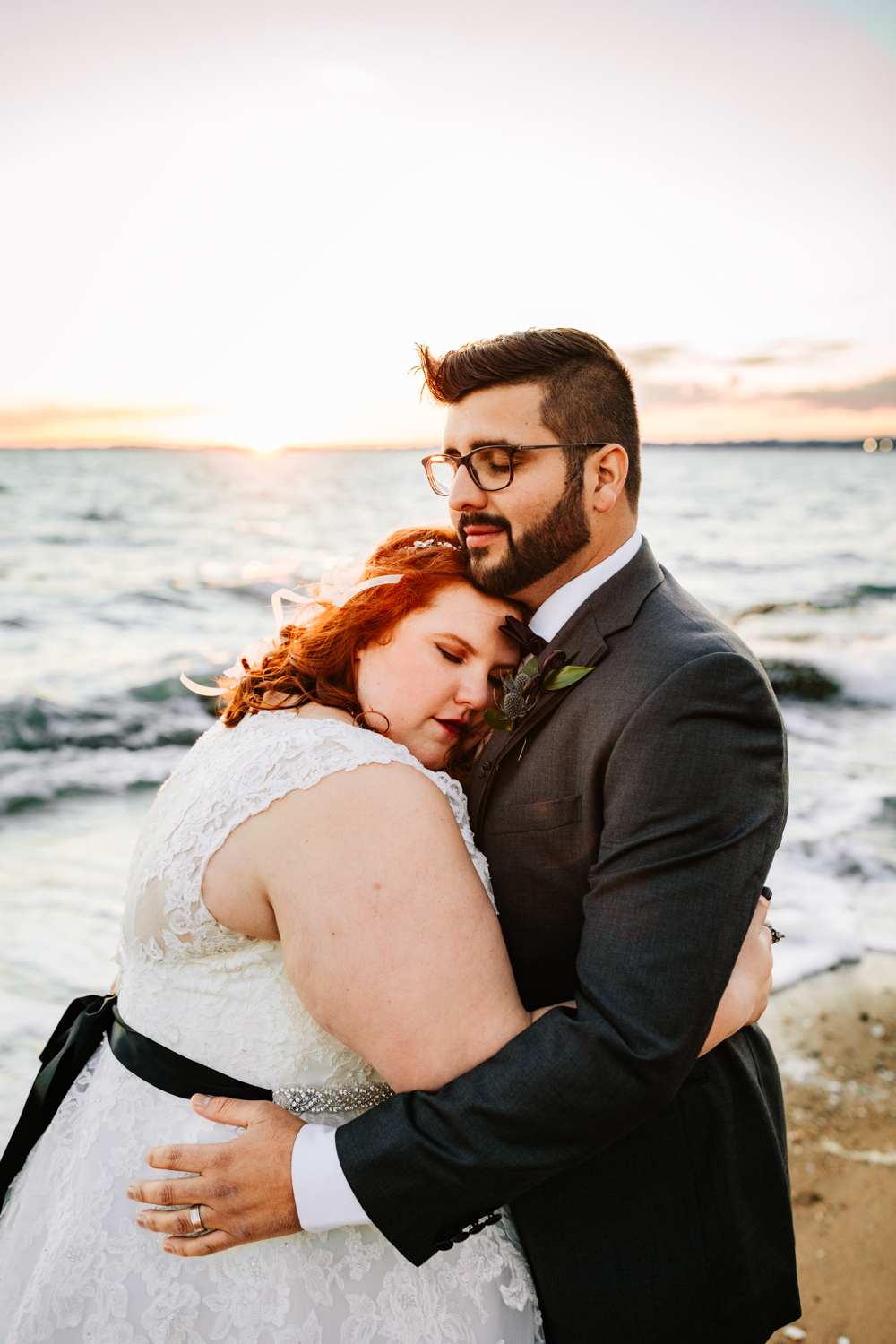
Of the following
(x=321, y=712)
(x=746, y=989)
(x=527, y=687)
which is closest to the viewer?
(x=746, y=989)

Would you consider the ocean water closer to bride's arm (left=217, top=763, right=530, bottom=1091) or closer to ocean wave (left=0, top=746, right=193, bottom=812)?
ocean wave (left=0, top=746, right=193, bottom=812)

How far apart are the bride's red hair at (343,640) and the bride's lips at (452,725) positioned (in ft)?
0.22

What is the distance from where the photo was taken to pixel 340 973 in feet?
5.09

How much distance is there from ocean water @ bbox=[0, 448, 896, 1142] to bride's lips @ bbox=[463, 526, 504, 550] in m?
0.38

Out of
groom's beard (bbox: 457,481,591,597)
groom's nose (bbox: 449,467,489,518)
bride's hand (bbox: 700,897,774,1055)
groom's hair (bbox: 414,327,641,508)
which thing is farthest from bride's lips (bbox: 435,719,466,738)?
bride's hand (bbox: 700,897,774,1055)

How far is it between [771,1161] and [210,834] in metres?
1.56

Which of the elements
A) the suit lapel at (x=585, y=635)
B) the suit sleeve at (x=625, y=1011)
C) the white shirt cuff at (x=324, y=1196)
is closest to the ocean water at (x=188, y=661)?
the suit lapel at (x=585, y=635)

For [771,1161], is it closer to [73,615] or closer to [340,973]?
[340,973]

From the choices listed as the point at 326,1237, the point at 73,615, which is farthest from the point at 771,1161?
the point at 73,615

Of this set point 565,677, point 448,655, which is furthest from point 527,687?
point 448,655

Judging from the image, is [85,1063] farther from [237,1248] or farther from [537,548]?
[537,548]

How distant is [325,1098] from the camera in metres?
1.84

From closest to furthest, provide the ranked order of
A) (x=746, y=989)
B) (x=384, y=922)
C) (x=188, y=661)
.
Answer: (x=384, y=922) → (x=746, y=989) → (x=188, y=661)

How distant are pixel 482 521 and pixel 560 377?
1.55 feet
